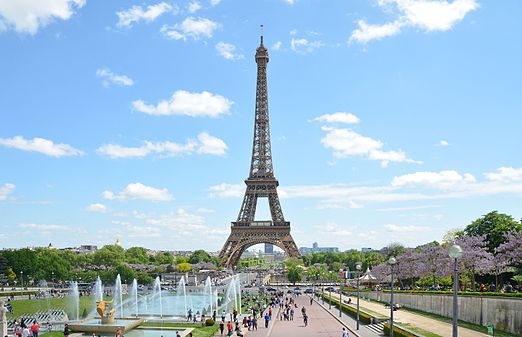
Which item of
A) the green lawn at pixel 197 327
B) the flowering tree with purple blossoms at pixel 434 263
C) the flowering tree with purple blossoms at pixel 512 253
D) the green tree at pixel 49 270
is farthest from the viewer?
the green tree at pixel 49 270

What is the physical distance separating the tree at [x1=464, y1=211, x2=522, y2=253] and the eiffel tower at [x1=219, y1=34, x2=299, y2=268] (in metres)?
45.0

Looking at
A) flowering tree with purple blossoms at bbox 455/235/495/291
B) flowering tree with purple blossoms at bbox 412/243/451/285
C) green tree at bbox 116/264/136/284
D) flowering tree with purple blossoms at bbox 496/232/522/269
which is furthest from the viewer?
green tree at bbox 116/264/136/284

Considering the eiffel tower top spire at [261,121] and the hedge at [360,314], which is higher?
the eiffel tower top spire at [261,121]

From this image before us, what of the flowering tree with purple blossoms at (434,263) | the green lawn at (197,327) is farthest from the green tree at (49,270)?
the flowering tree with purple blossoms at (434,263)

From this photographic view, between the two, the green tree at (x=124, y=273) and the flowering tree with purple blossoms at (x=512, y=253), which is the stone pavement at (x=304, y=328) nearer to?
the flowering tree with purple blossoms at (x=512, y=253)

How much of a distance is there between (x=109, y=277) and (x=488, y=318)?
77461 millimetres

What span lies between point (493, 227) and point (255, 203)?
55.0 m

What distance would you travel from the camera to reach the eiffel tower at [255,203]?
327 feet

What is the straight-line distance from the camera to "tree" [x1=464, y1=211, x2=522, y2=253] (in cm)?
5222

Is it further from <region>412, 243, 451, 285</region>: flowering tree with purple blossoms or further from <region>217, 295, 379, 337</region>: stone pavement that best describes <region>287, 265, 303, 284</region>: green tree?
<region>217, 295, 379, 337</region>: stone pavement

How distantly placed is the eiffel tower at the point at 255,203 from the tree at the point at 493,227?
1771 inches

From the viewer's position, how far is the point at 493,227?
54875 mm

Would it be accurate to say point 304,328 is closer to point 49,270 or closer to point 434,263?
point 434,263

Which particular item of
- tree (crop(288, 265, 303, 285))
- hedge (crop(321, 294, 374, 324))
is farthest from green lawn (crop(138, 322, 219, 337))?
tree (crop(288, 265, 303, 285))
